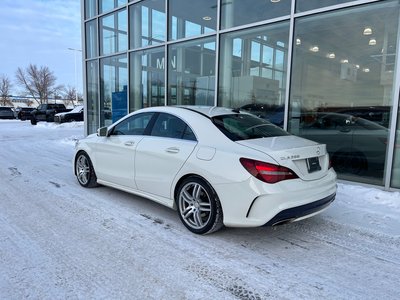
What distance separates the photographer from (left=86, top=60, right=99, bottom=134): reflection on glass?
13.1m

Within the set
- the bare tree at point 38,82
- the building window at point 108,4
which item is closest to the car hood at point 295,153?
the building window at point 108,4

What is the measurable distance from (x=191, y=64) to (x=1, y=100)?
73668 mm

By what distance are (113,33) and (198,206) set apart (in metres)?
10.3

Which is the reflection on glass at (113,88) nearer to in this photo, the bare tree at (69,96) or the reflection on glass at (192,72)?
the reflection on glass at (192,72)

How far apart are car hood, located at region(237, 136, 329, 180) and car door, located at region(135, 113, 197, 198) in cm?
77

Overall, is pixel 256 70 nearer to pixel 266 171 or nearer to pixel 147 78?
pixel 147 78

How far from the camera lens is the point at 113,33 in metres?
11.9

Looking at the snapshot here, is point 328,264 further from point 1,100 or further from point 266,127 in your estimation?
point 1,100

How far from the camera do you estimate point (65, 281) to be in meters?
2.69

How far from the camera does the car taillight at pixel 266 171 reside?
3.16m

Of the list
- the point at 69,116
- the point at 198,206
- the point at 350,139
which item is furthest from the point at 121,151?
the point at 69,116

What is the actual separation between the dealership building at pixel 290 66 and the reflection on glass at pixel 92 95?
260cm

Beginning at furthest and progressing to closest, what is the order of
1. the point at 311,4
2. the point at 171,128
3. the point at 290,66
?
the point at 290,66, the point at 311,4, the point at 171,128

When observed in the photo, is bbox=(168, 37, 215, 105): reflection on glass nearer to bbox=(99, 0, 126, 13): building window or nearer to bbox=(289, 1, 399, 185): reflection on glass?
bbox=(289, 1, 399, 185): reflection on glass
